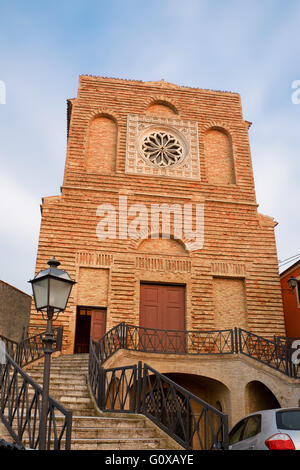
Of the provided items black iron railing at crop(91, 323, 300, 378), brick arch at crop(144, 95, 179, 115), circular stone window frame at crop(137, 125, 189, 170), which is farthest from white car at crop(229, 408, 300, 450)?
brick arch at crop(144, 95, 179, 115)

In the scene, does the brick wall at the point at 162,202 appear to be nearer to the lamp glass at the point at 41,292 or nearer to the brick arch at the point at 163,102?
the brick arch at the point at 163,102

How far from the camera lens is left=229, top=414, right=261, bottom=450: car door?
6.05 m

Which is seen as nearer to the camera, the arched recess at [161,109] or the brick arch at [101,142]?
the brick arch at [101,142]

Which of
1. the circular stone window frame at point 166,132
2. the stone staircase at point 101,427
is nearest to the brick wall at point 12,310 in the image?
the circular stone window frame at point 166,132

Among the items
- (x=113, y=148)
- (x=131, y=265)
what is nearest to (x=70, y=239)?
(x=131, y=265)

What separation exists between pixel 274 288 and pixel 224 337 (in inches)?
125

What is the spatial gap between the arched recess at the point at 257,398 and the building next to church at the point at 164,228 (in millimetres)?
44

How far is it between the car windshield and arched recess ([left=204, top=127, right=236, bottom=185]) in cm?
1379

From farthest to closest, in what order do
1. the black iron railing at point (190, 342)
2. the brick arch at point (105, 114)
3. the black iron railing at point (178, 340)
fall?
the brick arch at point (105, 114) < the black iron railing at point (178, 340) < the black iron railing at point (190, 342)

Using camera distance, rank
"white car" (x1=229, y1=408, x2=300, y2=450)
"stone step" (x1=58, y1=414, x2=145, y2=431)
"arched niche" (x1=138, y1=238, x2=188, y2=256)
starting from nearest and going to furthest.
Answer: "white car" (x1=229, y1=408, x2=300, y2=450)
"stone step" (x1=58, y1=414, x2=145, y2=431)
"arched niche" (x1=138, y1=238, x2=188, y2=256)

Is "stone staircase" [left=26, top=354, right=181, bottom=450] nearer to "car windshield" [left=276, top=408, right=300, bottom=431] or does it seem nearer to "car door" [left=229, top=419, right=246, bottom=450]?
"car door" [left=229, top=419, right=246, bottom=450]

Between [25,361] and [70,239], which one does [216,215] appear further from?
[25,361]

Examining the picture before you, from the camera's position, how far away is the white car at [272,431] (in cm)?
548

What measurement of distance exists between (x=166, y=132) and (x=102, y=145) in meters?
2.94
